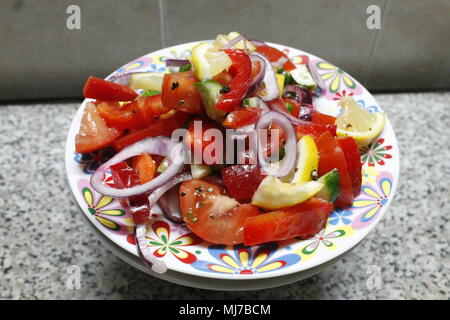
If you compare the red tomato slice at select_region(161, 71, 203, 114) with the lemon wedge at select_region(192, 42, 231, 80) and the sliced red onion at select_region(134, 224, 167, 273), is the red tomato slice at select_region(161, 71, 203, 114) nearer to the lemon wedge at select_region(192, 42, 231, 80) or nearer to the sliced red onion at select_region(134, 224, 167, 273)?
the lemon wedge at select_region(192, 42, 231, 80)

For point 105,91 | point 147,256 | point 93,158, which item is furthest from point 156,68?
point 147,256

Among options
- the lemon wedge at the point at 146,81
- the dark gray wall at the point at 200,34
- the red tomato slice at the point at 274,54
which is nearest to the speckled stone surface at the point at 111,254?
the dark gray wall at the point at 200,34

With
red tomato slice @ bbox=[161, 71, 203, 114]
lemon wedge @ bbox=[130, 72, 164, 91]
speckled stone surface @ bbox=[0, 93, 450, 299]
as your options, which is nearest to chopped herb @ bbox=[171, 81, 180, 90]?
red tomato slice @ bbox=[161, 71, 203, 114]

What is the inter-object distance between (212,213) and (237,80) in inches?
10.5

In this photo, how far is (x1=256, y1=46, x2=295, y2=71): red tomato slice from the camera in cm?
113

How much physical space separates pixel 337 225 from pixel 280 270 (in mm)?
167

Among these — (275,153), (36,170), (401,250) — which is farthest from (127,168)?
(401,250)

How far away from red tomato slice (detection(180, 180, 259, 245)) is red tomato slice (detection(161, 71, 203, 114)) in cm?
15

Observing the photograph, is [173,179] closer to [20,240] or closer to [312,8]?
[20,240]

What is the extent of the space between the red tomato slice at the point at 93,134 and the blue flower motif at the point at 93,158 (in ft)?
0.06

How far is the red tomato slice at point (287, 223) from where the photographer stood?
813 mm

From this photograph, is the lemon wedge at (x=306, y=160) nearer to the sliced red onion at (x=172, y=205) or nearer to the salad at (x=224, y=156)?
the salad at (x=224, y=156)

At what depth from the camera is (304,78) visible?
1.10 metres

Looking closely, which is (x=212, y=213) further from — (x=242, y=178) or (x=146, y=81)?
Answer: (x=146, y=81)
